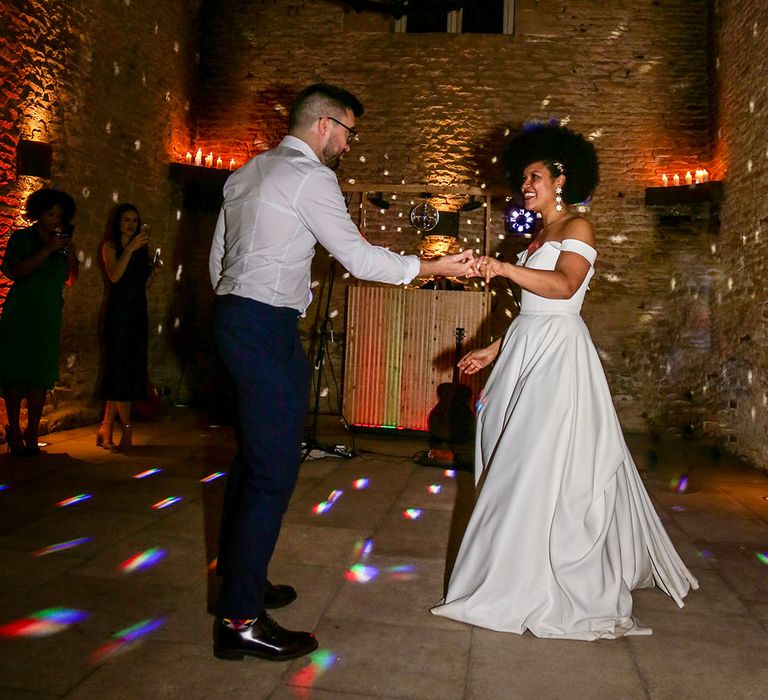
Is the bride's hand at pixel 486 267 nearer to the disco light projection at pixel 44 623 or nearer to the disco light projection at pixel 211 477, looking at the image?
the disco light projection at pixel 44 623

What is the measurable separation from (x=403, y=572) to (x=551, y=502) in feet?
2.57

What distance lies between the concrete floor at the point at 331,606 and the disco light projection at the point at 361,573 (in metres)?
0.01

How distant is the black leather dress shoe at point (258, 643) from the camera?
1.90 metres

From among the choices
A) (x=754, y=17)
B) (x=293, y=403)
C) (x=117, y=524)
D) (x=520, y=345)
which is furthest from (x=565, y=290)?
(x=754, y=17)

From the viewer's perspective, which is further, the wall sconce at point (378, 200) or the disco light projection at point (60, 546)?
the wall sconce at point (378, 200)

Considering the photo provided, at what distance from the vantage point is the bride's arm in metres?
2.22

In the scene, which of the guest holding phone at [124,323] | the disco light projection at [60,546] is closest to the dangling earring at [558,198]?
the disco light projection at [60,546]

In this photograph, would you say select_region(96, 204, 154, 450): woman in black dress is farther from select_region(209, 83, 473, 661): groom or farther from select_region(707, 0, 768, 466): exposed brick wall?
select_region(707, 0, 768, 466): exposed brick wall

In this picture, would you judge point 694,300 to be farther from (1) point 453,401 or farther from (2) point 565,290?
(2) point 565,290

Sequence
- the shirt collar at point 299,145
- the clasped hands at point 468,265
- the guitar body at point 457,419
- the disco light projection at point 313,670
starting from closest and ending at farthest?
1. the disco light projection at point 313,670
2. the shirt collar at point 299,145
3. the clasped hands at point 468,265
4. the guitar body at point 457,419

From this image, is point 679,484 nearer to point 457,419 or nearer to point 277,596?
point 457,419

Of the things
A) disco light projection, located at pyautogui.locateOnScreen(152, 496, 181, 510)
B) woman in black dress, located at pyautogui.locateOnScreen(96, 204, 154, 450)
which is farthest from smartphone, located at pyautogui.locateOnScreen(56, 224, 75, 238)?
disco light projection, located at pyautogui.locateOnScreen(152, 496, 181, 510)

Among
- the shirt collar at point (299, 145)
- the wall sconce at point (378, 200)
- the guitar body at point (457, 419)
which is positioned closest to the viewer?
the shirt collar at point (299, 145)

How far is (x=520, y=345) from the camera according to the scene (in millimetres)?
2451
